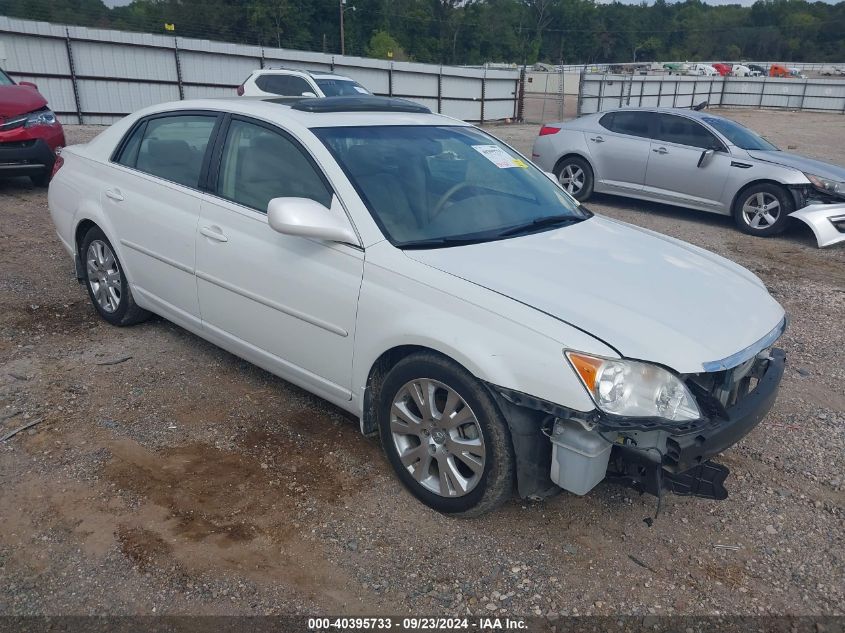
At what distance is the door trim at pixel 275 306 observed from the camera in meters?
3.22

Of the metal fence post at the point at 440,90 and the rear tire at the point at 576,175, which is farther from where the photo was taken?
the metal fence post at the point at 440,90

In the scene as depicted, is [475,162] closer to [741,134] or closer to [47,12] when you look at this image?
[741,134]

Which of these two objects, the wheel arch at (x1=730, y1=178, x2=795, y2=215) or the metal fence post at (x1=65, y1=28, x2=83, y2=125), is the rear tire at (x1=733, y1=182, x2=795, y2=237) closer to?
the wheel arch at (x1=730, y1=178, x2=795, y2=215)

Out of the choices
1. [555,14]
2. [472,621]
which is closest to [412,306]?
[472,621]

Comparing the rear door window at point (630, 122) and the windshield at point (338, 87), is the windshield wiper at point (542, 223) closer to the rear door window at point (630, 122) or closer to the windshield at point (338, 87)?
the rear door window at point (630, 122)

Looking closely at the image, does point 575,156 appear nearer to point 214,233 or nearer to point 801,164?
point 801,164

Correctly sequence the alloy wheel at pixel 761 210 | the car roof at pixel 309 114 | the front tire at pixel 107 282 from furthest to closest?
the alloy wheel at pixel 761 210, the front tire at pixel 107 282, the car roof at pixel 309 114

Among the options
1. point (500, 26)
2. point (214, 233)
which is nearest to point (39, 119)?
point (214, 233)

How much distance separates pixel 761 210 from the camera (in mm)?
8703

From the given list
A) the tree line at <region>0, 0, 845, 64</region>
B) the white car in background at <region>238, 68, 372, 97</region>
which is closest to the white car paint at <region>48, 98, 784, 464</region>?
the white car in background at <region>238, 68, 372, 97</region>

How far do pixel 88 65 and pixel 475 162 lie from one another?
16160mm

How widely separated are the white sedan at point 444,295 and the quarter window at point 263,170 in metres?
0.01

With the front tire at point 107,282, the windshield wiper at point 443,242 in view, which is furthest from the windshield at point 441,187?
the front tire at point 107,282

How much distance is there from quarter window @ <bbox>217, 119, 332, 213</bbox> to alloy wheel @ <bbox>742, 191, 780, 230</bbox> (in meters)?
7.21
